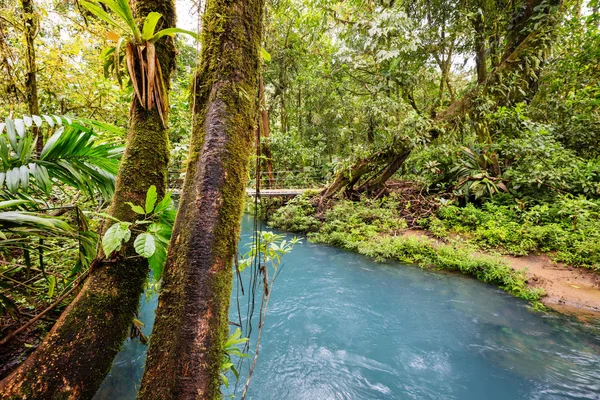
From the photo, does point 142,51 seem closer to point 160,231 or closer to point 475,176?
point 160,231

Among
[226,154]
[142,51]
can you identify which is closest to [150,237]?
[226,154]

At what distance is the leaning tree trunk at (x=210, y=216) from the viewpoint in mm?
823

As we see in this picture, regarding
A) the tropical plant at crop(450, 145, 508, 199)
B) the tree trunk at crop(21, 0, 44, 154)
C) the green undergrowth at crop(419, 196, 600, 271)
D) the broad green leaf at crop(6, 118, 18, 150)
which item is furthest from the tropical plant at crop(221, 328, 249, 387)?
the tropical plant at crop(450, 145, 508, 199)

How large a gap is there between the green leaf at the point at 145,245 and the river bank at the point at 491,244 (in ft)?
17.8

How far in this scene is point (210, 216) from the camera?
3.13ft

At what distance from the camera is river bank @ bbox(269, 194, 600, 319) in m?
4.29

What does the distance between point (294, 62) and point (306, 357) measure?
11.7 meters

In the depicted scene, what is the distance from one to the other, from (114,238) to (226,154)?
56cm

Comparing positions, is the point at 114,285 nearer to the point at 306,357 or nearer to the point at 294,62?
the point at 306,357

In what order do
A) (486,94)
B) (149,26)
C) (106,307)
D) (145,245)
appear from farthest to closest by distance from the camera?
(486,94) < (149,26) < (106,307) < (145,245)

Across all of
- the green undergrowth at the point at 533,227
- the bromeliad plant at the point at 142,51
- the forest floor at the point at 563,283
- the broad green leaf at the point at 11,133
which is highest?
the bromeliad plant at the point at 142,51

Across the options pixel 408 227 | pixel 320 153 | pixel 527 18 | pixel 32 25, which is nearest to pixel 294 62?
pixel 320 153

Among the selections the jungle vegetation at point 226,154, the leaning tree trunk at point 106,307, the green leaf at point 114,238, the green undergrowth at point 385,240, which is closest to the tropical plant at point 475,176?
the jungle vegetation at point 226,154

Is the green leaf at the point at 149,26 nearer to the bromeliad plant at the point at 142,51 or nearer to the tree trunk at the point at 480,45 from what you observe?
the bromeliad plant at the point at 142,51
